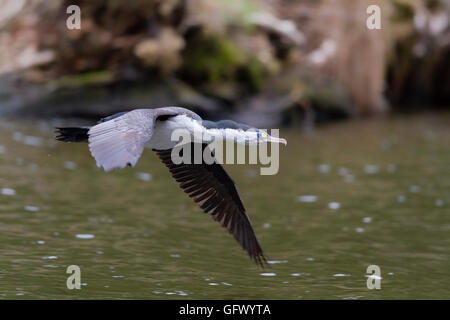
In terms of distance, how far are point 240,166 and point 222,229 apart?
14.4ft

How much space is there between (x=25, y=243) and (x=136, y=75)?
10.1 metres

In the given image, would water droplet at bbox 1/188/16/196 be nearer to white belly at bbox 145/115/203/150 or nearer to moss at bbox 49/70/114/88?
white belly at bbox 145/115/203/150

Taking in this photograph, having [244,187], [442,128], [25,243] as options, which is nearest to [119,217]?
[25,243]

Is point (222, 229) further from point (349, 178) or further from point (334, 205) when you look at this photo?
point (349, 178)

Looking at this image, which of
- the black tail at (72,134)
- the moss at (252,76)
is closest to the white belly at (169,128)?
the black tail at (72,134)

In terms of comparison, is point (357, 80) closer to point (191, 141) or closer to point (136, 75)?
point (136, 75)

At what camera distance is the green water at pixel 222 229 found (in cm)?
756

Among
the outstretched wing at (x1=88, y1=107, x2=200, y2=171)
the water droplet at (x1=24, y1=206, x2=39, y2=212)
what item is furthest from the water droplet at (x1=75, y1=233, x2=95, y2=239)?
the outstretched wing at (x1=88, y1=107, x2=200, y2=171)

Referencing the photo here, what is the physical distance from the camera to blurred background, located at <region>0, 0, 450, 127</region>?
1777 cm

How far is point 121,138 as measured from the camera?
19.3ft

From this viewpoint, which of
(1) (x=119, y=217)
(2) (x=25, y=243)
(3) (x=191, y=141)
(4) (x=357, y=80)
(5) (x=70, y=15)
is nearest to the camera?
(3) (x=191, y=141)

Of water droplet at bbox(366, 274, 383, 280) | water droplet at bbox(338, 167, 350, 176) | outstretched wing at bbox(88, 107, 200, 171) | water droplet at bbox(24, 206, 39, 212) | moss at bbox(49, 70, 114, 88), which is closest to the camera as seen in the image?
outstretched wing at bbox(88, 107, 200, 171)

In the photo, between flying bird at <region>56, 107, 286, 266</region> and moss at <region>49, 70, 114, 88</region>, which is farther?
moss at <region>49, 70, 114, 88</region>
